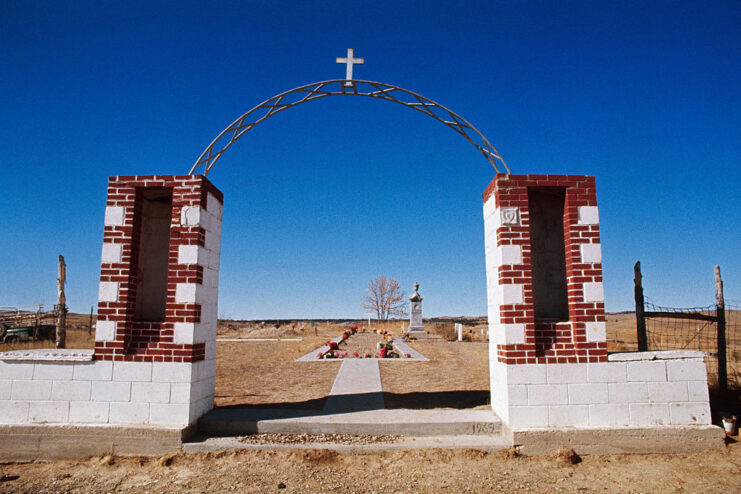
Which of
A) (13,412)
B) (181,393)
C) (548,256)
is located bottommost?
(13,412)

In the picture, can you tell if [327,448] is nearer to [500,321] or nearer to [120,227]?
[500,321]

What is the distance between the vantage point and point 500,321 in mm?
5348

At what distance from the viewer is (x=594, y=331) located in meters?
5.22

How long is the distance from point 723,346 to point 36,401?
10.7 metres

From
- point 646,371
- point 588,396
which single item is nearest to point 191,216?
point 588,396

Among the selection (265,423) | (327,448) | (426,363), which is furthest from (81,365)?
(426,363)

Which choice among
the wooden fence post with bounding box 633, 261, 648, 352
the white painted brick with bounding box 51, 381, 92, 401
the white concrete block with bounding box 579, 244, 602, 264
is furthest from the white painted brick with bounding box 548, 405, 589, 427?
the white painted brick with bounding box 51, 381, 92, 401

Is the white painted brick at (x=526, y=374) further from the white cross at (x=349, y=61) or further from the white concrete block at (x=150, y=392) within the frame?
the white cross at (x=349, y=61)

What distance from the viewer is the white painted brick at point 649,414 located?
16.6 ft

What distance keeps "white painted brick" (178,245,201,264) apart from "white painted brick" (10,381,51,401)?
222cm

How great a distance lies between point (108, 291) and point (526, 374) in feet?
17.5

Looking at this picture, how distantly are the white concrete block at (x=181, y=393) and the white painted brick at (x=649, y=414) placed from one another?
5.35m

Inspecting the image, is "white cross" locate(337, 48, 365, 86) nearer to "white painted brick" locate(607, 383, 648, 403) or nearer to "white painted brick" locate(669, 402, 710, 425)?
"white painted brick" locate(607, 383, 648, 403)

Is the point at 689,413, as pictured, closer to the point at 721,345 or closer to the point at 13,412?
the point at 721,345
